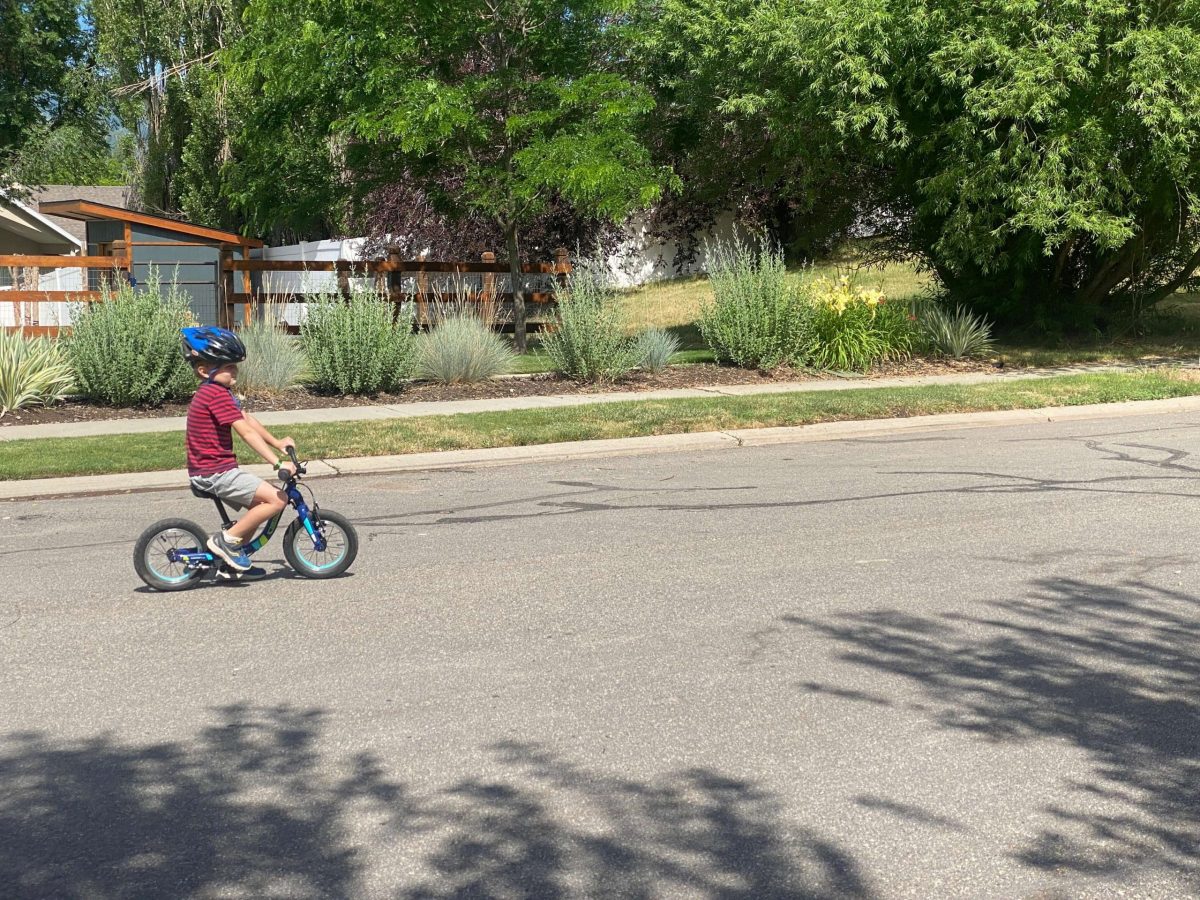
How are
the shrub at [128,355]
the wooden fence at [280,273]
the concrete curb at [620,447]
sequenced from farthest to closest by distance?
the wooden fence at [280,273], the shrub at [128,355], the concrete curb at [620,447]

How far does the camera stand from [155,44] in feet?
120

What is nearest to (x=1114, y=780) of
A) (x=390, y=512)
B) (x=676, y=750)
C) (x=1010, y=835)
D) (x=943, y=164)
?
(x=1010, y=835)

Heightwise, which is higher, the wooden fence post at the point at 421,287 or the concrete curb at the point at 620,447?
the wooden fence post at the point at 421,287

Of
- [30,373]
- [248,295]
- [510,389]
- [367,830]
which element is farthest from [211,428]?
[248,295]

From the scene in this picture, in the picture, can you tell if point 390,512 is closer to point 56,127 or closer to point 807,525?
point 807,525

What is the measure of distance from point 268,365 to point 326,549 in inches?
371

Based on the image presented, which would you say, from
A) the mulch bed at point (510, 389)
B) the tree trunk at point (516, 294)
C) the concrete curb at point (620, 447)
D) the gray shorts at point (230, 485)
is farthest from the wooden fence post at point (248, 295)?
the gray shorts at point (230, 485)

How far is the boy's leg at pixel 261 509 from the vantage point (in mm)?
7406

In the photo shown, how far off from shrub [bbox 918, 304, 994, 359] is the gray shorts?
15151 mm

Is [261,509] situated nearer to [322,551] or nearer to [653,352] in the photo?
[322,551]

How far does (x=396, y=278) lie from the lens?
73.5 feet

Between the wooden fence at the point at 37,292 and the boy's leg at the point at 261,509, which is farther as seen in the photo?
the wooden fence at the point at 37,292

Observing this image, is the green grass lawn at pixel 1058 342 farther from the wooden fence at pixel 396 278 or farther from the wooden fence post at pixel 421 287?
the wooden fence post at pixel 421 287

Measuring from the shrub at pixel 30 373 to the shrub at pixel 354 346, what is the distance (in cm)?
289
